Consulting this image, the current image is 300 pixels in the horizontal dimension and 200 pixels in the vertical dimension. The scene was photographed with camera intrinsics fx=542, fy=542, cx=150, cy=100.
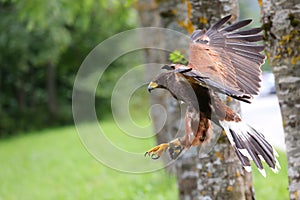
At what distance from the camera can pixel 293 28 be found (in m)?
2.63

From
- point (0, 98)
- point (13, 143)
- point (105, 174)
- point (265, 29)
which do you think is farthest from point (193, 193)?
point (0, 98)

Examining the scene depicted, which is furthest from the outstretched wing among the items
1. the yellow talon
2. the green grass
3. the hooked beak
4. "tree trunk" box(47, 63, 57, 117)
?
"tree trunk" box(47, 63, 57, 117)

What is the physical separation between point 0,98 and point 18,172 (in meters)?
10.1

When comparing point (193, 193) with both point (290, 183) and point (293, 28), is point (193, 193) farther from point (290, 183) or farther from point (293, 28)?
→ point (293, 28)

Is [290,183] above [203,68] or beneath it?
beneath

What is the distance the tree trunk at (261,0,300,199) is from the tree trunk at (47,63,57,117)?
769 inches

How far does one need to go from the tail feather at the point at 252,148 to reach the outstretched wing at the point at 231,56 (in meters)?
0.20

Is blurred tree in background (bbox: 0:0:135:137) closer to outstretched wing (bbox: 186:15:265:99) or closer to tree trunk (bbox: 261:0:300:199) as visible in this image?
tree trunk (bbox: 261:0:300:199)

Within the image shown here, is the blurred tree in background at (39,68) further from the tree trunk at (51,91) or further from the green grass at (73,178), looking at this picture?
the green grass at (73,178)

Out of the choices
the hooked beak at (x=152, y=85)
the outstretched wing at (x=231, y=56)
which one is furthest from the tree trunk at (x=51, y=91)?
the hooked beak at (x=152, y=85)

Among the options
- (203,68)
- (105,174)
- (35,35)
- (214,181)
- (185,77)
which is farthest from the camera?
(35,35)

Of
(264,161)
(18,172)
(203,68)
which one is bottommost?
(264,161)

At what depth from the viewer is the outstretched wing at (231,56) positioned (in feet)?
7.32

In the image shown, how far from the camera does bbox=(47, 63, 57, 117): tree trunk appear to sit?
21812 mm
